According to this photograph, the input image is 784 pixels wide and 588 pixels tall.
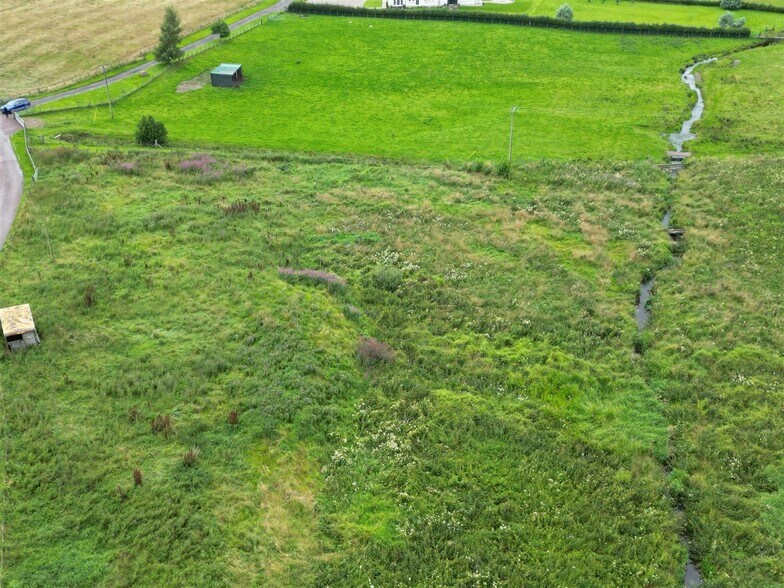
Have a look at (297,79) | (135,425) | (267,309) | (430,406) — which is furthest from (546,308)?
(297,79)

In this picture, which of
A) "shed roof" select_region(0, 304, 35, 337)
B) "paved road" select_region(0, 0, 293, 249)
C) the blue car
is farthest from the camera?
the blue car

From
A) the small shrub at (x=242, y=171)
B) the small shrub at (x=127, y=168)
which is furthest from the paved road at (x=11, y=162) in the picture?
the small shrub at (x=242, y=171)

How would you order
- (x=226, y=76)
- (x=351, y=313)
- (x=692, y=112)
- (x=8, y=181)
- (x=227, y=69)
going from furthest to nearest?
1. (x=227, y=69)
2. (x=226, y=76)
3. (x=692, y=112)
4. (x=8, y=181)
5. (x=351, y=313)

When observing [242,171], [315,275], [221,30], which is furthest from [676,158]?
[221,30]

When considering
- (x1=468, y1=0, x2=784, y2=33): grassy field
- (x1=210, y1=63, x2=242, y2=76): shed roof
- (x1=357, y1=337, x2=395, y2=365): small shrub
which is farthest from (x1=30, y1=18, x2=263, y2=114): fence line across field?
(x1=357, y1=337, x2=395, y2=365): small shrub

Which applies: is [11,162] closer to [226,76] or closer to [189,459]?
[226,76]

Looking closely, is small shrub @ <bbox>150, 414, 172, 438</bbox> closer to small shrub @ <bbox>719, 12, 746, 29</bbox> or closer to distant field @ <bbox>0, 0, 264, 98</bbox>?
distant field @ <bbox>0, 0, 264, 98</bbox>
